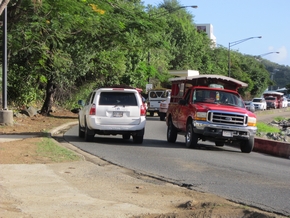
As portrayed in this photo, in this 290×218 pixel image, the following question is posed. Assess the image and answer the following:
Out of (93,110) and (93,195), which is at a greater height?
(93,110)

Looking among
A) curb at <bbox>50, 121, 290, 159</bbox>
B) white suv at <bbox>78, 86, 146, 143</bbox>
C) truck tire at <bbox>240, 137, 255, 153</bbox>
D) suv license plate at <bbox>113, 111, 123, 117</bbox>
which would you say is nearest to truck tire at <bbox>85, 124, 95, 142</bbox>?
white suv at <bbox>78, 86, 146, 143</bbox>

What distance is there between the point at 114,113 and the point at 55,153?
13.7 feet

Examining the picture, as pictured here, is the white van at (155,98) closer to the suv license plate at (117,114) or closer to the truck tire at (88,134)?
the truck tire at (88,134)

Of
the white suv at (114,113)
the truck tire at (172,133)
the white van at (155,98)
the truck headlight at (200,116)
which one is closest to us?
the truck headlight at (200,116)

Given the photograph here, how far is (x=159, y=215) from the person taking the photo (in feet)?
24.7

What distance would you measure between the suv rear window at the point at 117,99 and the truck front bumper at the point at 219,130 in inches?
98.2

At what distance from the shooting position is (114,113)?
17.5 m

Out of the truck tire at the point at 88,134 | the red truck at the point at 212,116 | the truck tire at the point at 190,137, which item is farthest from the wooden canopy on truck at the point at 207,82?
the truck tire at the point at 88,134

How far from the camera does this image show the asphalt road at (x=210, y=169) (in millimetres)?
9172

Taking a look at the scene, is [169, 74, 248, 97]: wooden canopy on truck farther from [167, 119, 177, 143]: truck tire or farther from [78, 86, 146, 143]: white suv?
[78, 86, 146, 143]: white suv

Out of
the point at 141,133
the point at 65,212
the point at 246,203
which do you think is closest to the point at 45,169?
the point at 65,212

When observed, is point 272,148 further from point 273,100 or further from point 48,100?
point 273,100

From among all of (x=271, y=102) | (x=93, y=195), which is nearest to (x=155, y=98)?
(x=93, y=195)

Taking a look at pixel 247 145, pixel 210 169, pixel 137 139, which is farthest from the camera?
pixel 137 139
